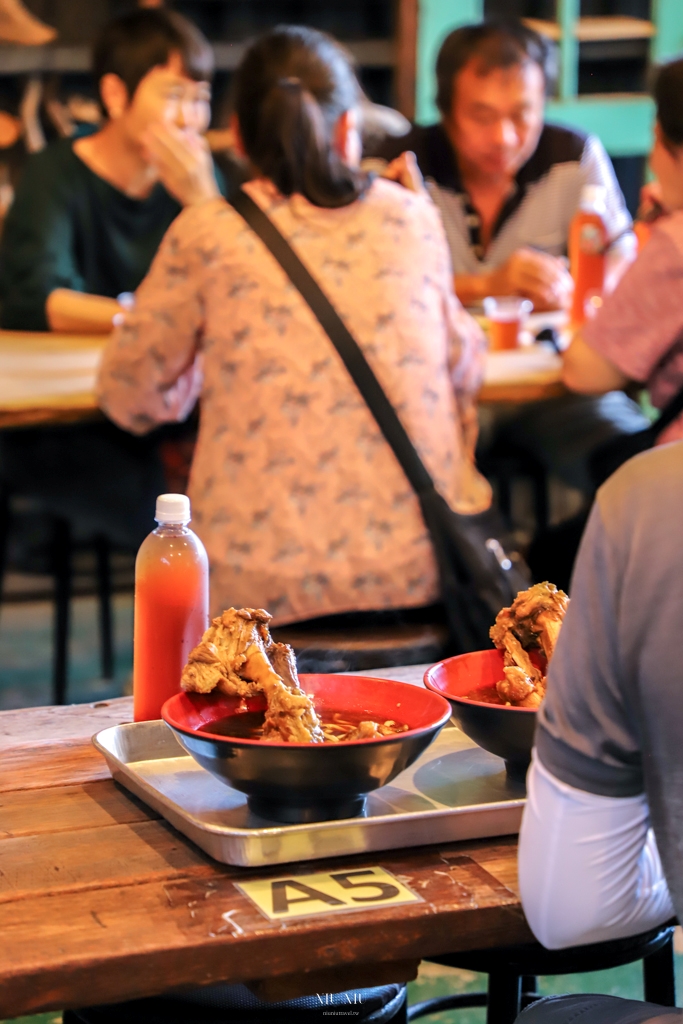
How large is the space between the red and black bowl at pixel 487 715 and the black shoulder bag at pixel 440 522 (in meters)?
0.79

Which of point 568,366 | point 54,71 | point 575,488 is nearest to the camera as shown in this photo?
point 568,366

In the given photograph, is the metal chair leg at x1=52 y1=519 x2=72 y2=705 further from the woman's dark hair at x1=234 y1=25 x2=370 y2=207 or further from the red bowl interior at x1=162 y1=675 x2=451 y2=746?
the red bowl interior at x1=162 y1=675 x2=451 y2=746

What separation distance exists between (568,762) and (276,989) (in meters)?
0.29

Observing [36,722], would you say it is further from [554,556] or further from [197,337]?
[554,556]

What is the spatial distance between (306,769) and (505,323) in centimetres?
210

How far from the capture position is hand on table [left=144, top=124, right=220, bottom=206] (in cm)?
332

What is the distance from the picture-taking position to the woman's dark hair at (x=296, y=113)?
6.50 feet

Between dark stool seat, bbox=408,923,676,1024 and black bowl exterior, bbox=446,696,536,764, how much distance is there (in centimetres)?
29

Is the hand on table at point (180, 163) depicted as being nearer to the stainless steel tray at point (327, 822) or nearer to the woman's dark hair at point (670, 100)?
the woman's dark hair at point (670, 100)

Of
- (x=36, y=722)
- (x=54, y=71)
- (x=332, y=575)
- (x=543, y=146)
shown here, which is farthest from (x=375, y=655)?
(x=54, y=71)

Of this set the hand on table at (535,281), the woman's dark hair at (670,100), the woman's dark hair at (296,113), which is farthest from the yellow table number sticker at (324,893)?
the hand on table at (535,281)

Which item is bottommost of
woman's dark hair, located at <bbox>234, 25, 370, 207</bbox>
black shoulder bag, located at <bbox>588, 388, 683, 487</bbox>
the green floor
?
the green floor

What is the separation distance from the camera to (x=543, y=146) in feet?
12.6

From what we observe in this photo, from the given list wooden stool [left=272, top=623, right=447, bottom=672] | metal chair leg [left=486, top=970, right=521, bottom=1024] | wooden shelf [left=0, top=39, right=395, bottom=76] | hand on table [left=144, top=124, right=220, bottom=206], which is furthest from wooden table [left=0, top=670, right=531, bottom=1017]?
wooden shelf [left=0, top=39, right=395, bottom=76]
